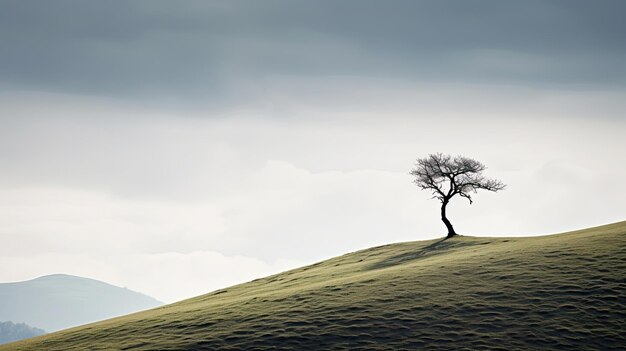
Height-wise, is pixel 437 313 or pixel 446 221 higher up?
pixel 446 221

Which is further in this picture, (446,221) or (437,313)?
(446,221)

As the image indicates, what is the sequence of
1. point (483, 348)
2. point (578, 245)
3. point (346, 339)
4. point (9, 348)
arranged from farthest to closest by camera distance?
point (578, 245) → point (9, 348) → point (346, 339) → point (483, 348)

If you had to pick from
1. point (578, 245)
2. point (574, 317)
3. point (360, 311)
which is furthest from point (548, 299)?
point (578, 245)

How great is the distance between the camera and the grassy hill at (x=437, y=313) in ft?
108

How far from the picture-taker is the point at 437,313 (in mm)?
37312

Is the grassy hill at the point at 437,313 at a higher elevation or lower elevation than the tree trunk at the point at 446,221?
lower

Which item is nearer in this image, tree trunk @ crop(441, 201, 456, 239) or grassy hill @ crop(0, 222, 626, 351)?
grassy hill @ crop(0, 222, 626, 351)

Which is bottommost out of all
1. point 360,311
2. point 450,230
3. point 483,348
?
point 483,348

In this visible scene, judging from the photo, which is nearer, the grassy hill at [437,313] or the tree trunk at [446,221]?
the grassy hill at [437,313]

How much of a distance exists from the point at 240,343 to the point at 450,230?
55313 millimetres

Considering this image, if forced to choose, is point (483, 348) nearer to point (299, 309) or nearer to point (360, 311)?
point (360, 311)

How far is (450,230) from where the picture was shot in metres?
83.5

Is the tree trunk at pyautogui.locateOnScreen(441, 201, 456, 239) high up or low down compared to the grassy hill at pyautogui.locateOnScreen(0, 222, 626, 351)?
up

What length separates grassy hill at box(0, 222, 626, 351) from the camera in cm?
3288
